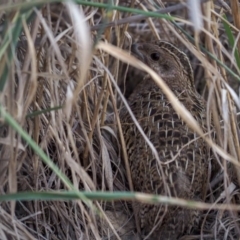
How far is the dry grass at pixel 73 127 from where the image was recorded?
2.28 meters

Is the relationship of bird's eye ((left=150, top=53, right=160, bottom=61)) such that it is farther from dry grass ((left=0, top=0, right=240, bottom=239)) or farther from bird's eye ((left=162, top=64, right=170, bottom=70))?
dry grass ((left=0, top=0, right=240, bottom=239))

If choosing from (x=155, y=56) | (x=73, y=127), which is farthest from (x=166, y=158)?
(x=155, y=56)

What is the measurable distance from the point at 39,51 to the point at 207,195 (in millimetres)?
1323

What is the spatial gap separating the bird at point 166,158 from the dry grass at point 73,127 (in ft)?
0.34

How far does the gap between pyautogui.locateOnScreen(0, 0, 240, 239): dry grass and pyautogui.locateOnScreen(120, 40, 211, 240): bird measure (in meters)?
0.10


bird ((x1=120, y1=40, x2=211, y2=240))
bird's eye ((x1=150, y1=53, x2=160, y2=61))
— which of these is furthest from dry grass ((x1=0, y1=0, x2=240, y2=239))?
bird's eye ((x1=150, y1=53, x2=160, y2=61))

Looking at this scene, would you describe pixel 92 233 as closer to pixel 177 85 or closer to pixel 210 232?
pixel 210 232

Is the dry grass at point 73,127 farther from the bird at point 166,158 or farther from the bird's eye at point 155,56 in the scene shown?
the bird's eye at point 155,56

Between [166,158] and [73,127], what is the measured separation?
0.51m

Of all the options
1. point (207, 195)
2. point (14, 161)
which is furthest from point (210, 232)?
point (14, 161)

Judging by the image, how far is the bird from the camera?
301cm

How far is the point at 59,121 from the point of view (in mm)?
2570

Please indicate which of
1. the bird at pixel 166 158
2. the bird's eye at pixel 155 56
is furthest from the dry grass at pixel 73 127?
the bird's eye at pixel 155 56

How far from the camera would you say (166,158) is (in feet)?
10.1
